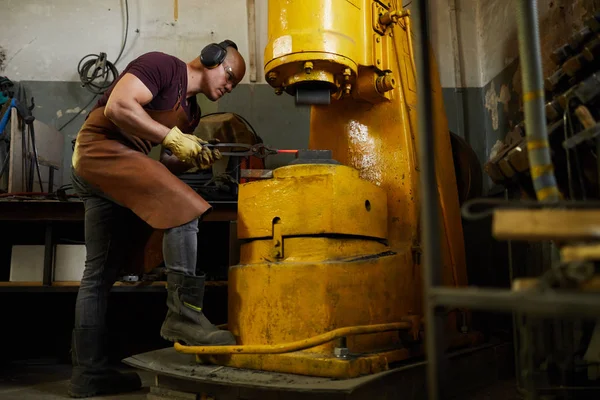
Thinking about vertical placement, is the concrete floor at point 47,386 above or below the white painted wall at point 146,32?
below

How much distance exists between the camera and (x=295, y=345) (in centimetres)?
164

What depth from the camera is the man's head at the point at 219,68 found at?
7.72 ft

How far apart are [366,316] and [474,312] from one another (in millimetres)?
1058

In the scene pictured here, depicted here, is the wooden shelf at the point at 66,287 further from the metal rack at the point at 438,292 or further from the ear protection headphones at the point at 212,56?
the metal rack at the point at 438,292

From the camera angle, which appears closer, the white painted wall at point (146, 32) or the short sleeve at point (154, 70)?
the short sleeve at point (154, 70)

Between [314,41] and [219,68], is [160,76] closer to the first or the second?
[219,68]

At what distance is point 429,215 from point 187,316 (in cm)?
126

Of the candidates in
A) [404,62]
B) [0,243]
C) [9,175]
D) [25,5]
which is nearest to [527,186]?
[404,62]

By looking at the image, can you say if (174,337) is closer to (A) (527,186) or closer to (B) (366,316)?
(B) (366,316)

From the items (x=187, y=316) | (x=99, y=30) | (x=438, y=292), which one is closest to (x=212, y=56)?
(x=187, y=316)

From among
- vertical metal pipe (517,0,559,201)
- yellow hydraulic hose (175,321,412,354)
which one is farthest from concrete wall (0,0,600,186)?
vertical metal pipe (517,0,559,201)

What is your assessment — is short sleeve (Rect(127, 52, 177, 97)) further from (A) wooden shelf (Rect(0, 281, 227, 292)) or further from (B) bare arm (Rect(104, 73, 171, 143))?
(A) wooden shelf (Rect(0, 281, 227, 292))

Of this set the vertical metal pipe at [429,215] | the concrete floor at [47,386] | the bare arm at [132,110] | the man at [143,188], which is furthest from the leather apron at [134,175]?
the vertical metal pipe at [429,215]

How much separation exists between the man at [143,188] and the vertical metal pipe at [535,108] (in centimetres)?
127
